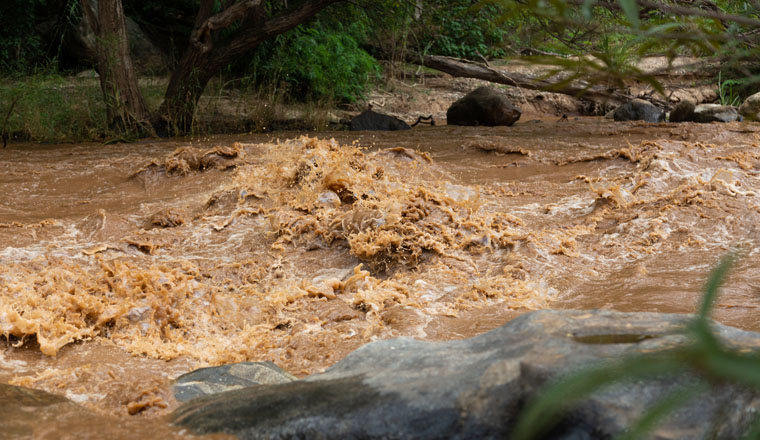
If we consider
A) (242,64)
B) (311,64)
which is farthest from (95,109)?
(311,64)

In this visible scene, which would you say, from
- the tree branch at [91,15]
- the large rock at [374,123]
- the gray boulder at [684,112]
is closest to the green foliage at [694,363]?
the tree branch at [91,15]

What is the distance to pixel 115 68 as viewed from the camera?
1074cm

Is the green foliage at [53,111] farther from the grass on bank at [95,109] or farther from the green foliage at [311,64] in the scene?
the green foliage at [311,64]

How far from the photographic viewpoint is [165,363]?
392 cm

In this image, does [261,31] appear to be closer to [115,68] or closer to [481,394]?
[115,68]

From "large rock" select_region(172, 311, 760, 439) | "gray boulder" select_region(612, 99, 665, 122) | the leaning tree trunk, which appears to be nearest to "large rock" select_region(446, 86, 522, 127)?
"gray boulder" select_region(612, 99, 665, 122)

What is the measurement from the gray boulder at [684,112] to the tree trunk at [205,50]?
716 centimetres

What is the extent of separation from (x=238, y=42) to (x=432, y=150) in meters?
4.01

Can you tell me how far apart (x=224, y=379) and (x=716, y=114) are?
40.4 feet

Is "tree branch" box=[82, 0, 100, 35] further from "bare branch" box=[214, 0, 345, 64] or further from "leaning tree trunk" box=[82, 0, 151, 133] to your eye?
"bare branch" box=[214, 0, 345, 64]

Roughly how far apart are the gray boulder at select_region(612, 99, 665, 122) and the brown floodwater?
16.5 feet

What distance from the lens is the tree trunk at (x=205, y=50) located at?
37.1 feet

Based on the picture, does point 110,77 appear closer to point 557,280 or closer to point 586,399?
point 557,280

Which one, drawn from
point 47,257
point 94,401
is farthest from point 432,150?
point 94,401
